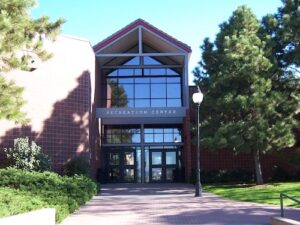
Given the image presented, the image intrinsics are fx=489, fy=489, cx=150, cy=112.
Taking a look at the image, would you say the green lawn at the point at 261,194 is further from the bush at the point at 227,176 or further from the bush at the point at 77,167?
the bush at the point at 77,167

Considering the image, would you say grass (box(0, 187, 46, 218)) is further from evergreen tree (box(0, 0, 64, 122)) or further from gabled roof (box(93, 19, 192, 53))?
gabled roof (box(93, 19, 192, 53))

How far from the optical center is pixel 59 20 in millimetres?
14766

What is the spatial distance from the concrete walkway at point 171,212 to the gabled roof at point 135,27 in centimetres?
1357

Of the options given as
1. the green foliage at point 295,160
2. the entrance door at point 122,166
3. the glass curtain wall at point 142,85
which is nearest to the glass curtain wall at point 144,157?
the entrance door at point 122,166

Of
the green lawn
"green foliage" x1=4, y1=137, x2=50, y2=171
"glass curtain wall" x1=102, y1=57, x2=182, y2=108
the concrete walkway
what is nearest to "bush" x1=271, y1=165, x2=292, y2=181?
the green lawn

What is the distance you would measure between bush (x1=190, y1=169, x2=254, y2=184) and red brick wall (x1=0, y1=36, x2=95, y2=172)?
7602mm

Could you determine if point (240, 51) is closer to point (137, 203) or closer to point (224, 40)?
point (224, 40)

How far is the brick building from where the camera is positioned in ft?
85.0

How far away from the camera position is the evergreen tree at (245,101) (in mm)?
24406

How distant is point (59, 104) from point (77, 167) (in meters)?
3.67

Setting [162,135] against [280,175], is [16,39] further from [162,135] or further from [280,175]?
[162,135]

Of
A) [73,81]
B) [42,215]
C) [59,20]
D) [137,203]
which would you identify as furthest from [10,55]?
[73,81]

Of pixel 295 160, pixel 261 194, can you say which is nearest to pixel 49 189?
pixel 261 194

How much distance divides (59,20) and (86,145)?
13304 millimetres
